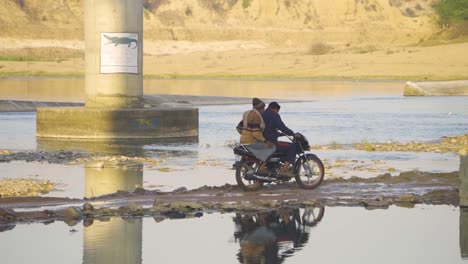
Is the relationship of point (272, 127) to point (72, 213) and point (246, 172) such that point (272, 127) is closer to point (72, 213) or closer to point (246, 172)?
point (246, 172)

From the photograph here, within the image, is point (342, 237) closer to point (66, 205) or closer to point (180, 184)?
point (66, 205)

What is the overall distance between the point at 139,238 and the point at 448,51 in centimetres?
6606

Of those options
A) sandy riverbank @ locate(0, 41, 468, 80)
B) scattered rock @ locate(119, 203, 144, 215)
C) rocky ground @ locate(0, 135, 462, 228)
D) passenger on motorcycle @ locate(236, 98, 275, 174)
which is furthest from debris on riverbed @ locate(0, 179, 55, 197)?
sandy riverbank @ locate(0, 41, 468, 80)

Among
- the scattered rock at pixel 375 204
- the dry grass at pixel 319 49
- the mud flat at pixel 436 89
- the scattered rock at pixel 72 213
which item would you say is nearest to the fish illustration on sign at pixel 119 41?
the scattered rock at pixel 375 204

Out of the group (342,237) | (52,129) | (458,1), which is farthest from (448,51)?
(342,237)

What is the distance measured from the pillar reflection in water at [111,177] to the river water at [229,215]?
0.02 meters

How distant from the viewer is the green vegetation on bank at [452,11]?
93.2 meters

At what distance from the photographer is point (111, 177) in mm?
22109

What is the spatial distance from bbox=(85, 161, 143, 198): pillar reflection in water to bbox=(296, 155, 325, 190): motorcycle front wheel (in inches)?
103

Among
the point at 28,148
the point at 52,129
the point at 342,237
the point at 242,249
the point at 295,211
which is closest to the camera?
the point at 242,249

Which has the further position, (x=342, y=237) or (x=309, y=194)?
(x=309, y=194)

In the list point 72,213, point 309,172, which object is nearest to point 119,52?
point 309,172

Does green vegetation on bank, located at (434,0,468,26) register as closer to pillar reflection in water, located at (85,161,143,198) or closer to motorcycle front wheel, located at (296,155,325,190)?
pillar reflection in water, located at (85,161,143,198)

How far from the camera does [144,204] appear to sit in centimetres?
1759
